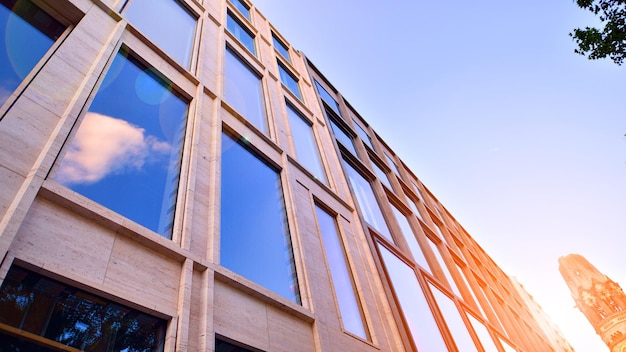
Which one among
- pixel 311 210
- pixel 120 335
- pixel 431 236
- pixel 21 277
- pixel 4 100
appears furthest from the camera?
pixel 431 236

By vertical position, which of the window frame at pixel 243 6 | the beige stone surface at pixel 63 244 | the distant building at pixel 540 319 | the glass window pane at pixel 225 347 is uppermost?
the window frame at pixel 243 6

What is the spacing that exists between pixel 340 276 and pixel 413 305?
465cm

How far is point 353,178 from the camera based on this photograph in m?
18.1

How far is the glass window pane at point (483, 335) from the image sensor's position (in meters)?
18.3

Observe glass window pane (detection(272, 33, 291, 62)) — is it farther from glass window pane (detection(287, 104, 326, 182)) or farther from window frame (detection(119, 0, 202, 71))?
window frame (detection(119, 0, 202, 71))

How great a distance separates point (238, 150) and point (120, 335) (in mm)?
5999

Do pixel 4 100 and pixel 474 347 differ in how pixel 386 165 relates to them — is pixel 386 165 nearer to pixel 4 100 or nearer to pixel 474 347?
pixel 474 347

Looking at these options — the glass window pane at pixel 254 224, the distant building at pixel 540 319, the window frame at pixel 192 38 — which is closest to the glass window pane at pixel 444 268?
the glass window pane at pixel 254 224

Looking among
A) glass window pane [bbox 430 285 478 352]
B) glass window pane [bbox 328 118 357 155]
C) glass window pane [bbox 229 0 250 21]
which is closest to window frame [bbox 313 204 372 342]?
glass window pane [bbox 430 285 478 352]

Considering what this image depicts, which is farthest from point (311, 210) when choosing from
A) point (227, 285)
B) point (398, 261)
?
point (398, 261)

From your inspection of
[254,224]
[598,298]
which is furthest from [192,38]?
[598,298]

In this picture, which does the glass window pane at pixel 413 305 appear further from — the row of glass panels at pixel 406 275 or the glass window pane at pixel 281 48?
the glass window pane at pixel 281 48

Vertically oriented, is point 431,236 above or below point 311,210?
above

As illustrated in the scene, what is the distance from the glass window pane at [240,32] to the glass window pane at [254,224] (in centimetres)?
734
